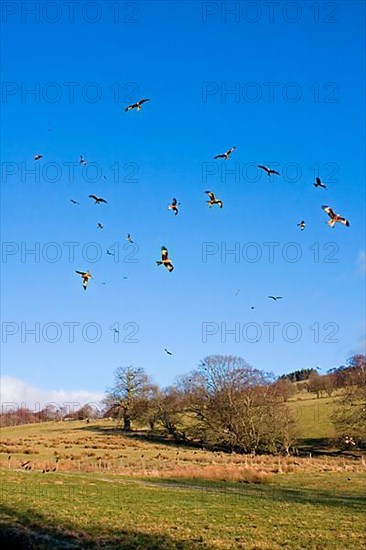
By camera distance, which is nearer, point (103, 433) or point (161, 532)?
point (161, 532)

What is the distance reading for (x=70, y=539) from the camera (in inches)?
612

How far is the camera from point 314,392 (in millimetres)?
128250

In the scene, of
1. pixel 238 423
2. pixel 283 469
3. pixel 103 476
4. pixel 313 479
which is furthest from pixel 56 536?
pixel 238 423

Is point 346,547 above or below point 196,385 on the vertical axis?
below

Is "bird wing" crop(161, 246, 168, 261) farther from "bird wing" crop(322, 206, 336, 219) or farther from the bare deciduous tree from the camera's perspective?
the bare deciduous tree

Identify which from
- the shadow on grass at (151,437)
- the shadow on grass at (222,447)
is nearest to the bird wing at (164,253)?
the shadow on grass at (222,447)

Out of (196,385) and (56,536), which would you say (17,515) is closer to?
(56,536)

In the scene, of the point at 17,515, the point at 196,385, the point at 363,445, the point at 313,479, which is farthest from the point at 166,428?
the point at 17,515

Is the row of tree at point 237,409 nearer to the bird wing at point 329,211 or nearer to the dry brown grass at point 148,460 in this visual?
the dry brown grass at point 148,460

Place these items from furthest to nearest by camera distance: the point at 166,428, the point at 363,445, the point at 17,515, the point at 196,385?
the point at 166,428 < the point at 196,385 < the point at 363,445 < the point at 17,515

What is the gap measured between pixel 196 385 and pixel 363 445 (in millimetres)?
24248

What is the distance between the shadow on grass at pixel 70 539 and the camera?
1469cm

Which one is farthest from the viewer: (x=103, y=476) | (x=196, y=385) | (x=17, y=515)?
(x=196, y=385)

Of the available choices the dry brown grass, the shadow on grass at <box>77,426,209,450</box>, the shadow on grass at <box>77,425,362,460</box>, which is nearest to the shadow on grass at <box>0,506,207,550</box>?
the dry brown grass
